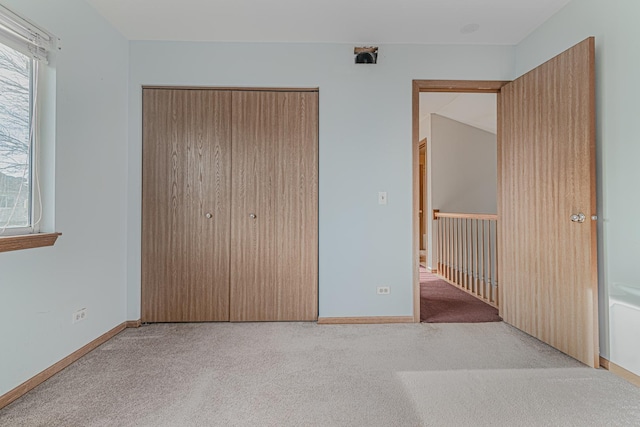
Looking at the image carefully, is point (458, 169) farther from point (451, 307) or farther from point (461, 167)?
point (451, 307)

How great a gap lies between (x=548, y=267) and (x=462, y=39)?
1.93 m

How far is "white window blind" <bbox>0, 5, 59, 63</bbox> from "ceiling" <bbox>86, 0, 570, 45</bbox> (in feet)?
1.99

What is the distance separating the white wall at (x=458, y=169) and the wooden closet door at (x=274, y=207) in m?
3.02

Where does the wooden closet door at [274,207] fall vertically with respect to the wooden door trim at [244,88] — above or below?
A: below

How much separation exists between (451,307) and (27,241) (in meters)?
3.35

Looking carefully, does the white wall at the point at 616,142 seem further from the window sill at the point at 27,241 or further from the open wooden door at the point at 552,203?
the window sill at the point at 27,241

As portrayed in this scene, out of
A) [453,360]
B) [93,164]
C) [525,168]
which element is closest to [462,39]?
[525,168]

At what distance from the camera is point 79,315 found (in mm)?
2232

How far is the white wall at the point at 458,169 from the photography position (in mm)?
5344

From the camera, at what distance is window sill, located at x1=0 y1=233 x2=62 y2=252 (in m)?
1.60

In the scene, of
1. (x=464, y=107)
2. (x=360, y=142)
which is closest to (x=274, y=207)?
(x=360, y=142)

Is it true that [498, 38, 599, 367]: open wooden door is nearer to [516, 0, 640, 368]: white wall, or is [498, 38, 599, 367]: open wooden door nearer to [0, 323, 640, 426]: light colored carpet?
[516, 0, 640, 368]: white wall

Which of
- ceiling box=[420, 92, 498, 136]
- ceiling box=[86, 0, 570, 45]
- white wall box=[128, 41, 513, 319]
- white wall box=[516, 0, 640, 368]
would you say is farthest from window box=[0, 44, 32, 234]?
ceiling box=[420, 92, 498, 136]

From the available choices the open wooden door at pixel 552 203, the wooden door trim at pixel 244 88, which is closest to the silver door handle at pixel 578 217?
the open wooden door at pixel 552 203
